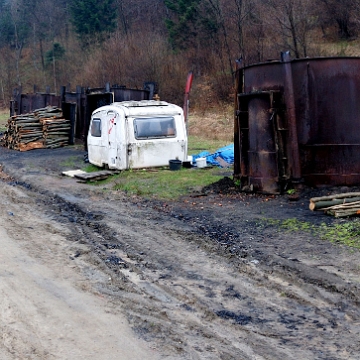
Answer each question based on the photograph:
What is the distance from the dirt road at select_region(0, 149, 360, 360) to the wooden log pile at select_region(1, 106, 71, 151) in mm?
15408

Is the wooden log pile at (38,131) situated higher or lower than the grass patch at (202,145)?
higher

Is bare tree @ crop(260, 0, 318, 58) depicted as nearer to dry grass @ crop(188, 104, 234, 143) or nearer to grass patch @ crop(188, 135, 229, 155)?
dry grass @ crop(188, 104, 234, 143)

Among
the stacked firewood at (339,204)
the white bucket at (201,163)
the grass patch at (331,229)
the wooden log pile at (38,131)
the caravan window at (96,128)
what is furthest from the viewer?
the wooden log pile at (38,131)

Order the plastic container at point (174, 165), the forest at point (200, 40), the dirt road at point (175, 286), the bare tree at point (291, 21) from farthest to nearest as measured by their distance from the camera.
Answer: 1. the forest at point (200, 40)
2. the bare tree at point (291, 21)
3. the plastic container at point (174, 165)
4. the dirt road at point (175, 286)

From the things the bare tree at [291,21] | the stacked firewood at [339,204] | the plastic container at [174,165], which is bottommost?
the stacked firewood at [339,204]

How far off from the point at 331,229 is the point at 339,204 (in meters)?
1.26

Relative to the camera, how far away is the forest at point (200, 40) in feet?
127

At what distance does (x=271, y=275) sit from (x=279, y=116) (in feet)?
18.6

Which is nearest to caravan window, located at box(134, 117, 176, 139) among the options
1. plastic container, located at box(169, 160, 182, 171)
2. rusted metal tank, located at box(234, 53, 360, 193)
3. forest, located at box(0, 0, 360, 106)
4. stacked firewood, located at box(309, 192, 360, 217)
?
plastic container, located at box(169, 160, 182, 171)

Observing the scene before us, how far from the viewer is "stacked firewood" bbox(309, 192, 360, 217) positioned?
34.9 feet

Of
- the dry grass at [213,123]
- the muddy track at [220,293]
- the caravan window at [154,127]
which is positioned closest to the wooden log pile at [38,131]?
the dry grass at [213,123]

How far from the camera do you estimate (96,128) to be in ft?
61.6

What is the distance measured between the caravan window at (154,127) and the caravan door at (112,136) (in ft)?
2.27

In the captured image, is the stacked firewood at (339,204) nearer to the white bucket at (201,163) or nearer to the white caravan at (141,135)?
the white bucket at (201,163)
